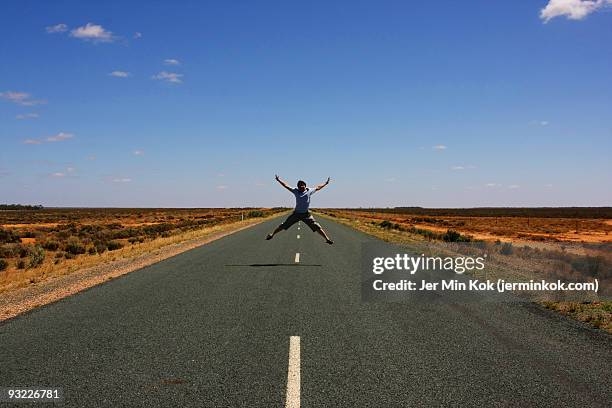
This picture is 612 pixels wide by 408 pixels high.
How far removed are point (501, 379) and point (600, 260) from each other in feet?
33.1

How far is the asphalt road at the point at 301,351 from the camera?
413 centimetres

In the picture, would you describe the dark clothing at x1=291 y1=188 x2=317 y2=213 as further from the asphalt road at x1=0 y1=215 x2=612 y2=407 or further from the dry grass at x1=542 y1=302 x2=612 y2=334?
the dry grass at x1=542 y1=302 x2=612 y2=334

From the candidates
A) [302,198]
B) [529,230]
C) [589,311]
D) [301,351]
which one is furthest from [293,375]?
[529,230]

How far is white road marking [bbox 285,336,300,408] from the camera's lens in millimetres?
3939

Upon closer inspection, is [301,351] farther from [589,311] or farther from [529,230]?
[529,230]

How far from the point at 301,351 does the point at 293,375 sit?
80 cm

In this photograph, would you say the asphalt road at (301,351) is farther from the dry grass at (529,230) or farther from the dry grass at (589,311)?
the dry grass at (529,230)

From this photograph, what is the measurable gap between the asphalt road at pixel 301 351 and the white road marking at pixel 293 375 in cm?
5

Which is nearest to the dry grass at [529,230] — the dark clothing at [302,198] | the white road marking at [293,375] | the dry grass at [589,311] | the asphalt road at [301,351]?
the dark clothing at [302,198]

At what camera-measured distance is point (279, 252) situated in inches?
673

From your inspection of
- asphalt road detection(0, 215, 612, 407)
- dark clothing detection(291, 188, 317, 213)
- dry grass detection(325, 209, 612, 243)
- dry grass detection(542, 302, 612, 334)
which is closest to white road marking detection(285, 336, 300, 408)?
asphalt road detection(0, 215, 612, 407)

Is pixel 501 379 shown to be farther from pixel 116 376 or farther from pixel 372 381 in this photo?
pixel 116 376

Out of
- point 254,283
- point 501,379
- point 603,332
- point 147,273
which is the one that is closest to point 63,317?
point 254,283

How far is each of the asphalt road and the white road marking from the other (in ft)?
0.16
